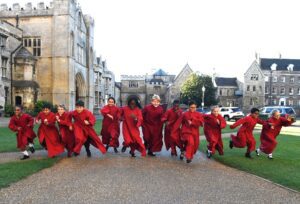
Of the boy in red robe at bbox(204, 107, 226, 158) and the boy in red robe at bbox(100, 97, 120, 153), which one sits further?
the boy in red robe at bbox(100, 97, 120, 153)

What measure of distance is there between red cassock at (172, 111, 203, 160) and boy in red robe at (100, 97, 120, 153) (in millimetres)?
2301

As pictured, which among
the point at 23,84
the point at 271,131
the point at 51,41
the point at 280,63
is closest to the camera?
the point at 271,131

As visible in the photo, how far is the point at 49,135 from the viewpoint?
33.3ft

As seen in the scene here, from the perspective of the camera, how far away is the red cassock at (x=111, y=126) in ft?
37.0

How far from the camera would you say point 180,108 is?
1099 cm

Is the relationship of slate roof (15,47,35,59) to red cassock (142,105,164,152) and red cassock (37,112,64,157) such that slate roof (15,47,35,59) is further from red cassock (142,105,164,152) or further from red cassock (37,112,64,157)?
red cassock (142,105,164,152)

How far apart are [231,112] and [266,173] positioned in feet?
107

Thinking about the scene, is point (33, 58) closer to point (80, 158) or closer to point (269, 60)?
point (80, 158)

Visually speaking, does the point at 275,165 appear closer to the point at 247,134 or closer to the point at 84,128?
the point at 247,134

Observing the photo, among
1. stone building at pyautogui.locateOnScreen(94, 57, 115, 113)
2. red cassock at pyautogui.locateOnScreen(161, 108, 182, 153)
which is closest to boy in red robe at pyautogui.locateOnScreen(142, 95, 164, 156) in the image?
red cassock at pyautogui.locateOnScreen(161, 108, 182, 153)

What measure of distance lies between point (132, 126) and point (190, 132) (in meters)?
1.88

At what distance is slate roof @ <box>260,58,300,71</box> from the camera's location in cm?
8044

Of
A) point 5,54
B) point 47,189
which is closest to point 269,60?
point 5,54

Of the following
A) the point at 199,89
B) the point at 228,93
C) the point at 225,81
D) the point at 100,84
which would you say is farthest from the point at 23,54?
the point at 225,81
